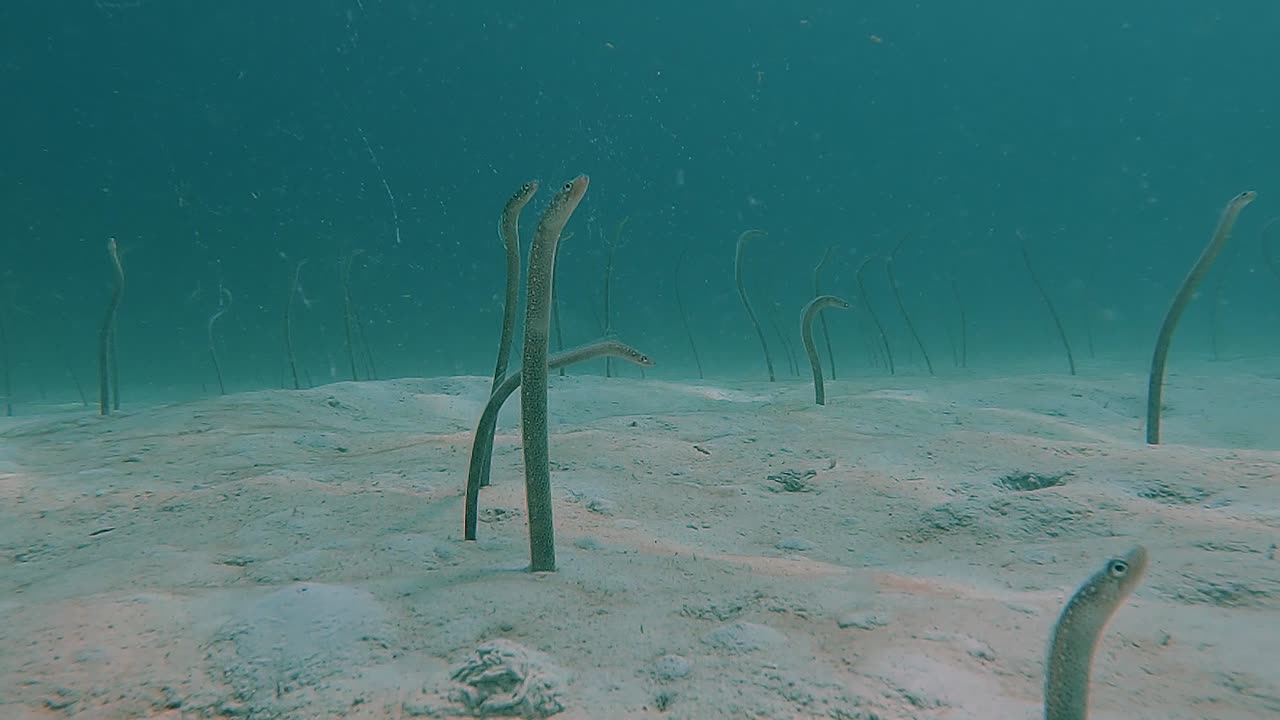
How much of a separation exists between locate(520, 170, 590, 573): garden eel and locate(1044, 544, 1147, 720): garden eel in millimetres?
1417

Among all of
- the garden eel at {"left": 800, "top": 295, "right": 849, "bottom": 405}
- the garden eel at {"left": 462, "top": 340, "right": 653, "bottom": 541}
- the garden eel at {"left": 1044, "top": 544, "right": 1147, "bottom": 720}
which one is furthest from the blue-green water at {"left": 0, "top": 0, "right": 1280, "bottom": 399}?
the garden eel at {"left": 1044, "top": 544, "right": 1147, "bottom": 720}

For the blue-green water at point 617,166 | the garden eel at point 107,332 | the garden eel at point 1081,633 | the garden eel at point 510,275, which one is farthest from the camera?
the blue-green water at point 617,166

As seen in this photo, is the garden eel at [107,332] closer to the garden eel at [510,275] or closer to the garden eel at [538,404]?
the garden eel at [510,275]

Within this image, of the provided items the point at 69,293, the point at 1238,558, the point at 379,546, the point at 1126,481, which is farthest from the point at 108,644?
the point at 69,293

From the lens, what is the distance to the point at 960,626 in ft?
5.78

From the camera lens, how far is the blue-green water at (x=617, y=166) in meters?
30.7

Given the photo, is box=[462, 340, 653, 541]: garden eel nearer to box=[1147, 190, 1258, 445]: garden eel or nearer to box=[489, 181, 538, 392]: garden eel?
box=[489, 181, 538, 392]: garden eel

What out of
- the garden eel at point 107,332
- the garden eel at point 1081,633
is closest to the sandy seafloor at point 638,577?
the garden eel at point 1081,633

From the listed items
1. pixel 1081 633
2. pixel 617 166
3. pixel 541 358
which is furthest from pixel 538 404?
pixel 617 166

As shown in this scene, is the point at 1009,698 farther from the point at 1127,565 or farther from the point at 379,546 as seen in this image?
the point at 379,546

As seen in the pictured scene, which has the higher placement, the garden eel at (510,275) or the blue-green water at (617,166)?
the blue-green water at (617,166)

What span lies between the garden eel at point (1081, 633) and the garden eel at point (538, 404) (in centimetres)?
142

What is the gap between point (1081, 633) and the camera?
1.15 m

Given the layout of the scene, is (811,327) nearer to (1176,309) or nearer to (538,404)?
(1176,309)
